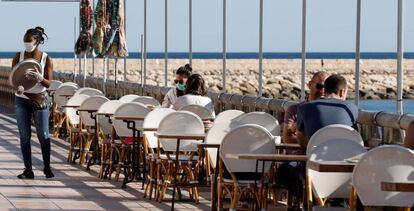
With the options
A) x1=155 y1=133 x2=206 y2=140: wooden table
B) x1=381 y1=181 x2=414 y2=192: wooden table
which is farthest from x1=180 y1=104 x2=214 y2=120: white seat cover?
x1=381 y1=181 x2=414 y2=192: wooden table

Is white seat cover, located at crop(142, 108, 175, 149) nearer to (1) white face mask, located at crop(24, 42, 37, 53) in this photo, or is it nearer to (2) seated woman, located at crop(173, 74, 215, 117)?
(2) seated woman, located at crop(173, 74, 215, 117)

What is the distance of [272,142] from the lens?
12281 mm


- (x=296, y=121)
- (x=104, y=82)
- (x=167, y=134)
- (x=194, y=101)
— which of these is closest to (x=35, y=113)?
(x=194, y=101)

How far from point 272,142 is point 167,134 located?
1.99m

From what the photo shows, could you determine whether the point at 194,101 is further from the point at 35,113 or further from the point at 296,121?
the point at 296,121

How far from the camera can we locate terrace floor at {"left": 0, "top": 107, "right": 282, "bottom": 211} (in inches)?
548

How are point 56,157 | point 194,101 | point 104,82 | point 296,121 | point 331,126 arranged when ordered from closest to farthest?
1. point 331,126
2. point 296,121
3. point 194,101
4. point 56,157
5. point 104,82

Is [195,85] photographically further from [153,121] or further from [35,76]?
[35,76]

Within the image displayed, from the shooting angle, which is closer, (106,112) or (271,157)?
(271,157)

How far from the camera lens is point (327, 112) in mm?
12273

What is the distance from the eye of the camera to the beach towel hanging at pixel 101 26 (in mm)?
25484

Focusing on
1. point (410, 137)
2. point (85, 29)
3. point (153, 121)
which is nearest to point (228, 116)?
point (153, 121)

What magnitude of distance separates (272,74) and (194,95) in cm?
7804

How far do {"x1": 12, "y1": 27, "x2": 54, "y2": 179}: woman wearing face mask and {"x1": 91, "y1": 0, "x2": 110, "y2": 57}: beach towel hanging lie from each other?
29.0 feet
